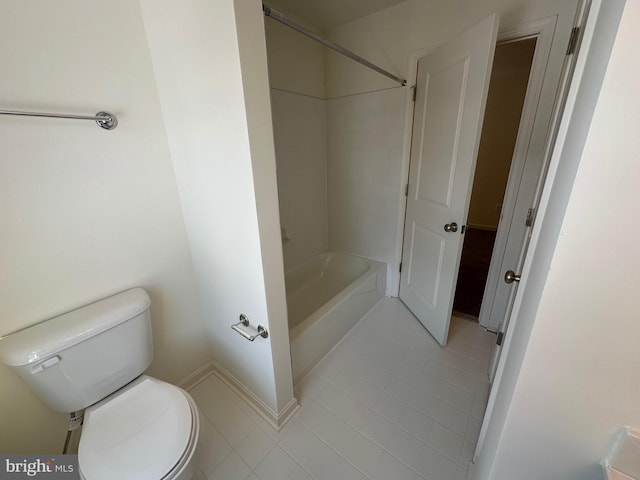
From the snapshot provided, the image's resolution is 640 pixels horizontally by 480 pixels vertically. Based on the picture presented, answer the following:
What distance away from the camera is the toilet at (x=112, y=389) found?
33.4 inches

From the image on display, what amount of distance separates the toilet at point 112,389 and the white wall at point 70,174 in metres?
0.13

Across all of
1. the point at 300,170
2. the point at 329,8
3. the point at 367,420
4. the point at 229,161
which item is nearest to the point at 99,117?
the point at 229,161

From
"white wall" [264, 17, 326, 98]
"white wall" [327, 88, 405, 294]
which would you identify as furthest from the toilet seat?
"white wall" [264, 17, 326, 98]

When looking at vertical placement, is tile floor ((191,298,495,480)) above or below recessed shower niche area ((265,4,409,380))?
below

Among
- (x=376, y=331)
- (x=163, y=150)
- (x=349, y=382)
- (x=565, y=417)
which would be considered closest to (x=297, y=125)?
(x=163, y=150)

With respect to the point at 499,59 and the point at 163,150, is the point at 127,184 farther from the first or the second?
the point at 499,59

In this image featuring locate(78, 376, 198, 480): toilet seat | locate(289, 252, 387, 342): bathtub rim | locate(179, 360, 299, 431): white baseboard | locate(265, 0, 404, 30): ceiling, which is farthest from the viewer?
locate(265, 0, 404, 30): ceiling

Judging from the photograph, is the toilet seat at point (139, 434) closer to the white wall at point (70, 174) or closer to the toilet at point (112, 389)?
the toilet at point (112, 389)

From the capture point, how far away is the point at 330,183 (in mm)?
2572

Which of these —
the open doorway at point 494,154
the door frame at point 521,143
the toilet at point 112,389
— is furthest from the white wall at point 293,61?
the open doorway at point 494,154

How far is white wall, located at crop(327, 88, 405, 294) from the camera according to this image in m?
2.09

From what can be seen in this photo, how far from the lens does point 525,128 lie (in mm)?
1580

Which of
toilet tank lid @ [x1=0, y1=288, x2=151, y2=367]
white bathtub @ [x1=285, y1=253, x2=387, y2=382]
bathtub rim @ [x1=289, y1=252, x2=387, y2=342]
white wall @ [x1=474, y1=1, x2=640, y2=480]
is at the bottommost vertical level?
white bathtub @ [x1=285, y1=253, x2=387, y2=382]

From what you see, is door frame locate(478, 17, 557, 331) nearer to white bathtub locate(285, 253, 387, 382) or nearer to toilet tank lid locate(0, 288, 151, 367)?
white bathtub locate(285, 253, 387, 382)
